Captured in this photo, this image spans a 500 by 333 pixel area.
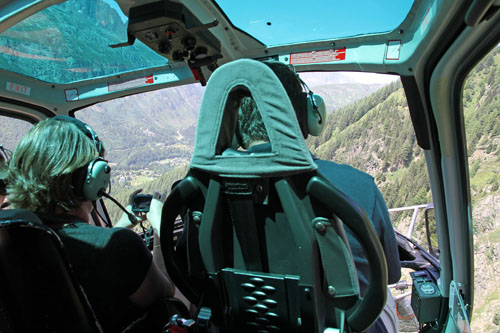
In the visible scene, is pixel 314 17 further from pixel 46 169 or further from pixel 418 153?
pixel 46 169

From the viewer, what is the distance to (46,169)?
124cm

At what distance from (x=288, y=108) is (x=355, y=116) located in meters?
1.60

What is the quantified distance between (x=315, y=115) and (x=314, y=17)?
3.98ft

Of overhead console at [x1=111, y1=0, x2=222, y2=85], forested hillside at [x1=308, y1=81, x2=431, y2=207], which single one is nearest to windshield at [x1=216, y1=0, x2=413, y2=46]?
overhead console at [x1=111, y1=0, x2=222, y2=85]

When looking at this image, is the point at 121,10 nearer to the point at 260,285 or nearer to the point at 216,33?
the point at 216,33

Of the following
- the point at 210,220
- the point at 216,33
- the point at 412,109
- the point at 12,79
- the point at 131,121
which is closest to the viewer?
the point at 210,220

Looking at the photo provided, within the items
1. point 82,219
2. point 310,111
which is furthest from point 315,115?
point 82,219

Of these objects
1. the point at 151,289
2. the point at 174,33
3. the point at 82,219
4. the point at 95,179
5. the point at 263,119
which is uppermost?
the point at 174,33

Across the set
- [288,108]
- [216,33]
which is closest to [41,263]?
[288,108]

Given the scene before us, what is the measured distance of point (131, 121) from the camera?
3586 millimetres

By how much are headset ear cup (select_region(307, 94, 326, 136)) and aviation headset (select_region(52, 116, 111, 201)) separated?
0.84 m

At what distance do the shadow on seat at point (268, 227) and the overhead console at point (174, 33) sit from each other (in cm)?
114

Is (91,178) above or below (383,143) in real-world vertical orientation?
below

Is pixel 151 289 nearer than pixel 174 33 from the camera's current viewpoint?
Yes
